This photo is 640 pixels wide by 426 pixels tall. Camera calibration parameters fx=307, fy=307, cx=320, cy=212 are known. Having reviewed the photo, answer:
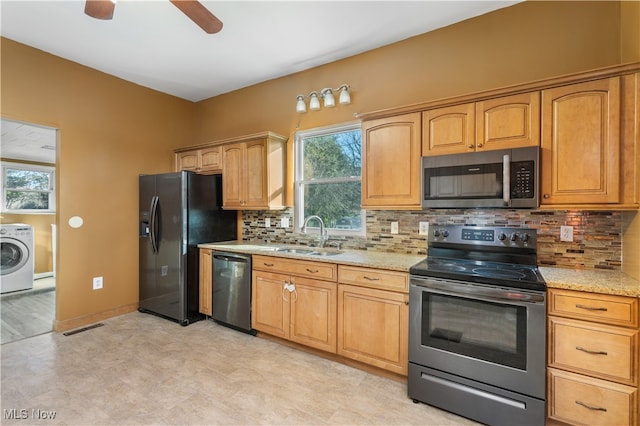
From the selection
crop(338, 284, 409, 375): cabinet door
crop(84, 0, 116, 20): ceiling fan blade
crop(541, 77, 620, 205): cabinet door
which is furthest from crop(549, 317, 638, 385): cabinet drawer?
crop(84, 0, 116, 20): ceiling fan blade

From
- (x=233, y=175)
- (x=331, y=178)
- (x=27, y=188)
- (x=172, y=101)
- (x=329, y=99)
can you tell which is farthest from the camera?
(x=27, y=188)

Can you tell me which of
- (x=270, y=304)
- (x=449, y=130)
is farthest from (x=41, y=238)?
(x=449, y=130)

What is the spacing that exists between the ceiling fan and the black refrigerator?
1679 millimetres

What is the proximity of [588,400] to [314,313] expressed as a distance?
1809mm

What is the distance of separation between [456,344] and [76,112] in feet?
13.9

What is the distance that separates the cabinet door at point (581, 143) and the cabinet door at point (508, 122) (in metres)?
0.06

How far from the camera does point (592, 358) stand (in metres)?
1.66

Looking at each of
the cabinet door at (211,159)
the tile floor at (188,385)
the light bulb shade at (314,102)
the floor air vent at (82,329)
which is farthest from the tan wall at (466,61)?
the floor air vent at (82,329)

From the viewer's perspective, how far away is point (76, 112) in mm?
3322

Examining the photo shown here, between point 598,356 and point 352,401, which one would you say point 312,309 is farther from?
point 598,356

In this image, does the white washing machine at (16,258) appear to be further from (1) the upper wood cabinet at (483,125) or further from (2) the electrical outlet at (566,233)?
(2) the electrical outlet at (566,233)

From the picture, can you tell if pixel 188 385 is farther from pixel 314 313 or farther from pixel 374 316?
pixel 374 316

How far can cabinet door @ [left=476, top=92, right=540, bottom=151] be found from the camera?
2.02 m

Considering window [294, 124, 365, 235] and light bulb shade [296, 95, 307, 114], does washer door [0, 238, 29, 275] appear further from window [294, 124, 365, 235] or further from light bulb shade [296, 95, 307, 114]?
light bulb shade [296, 95, 307, 114]
